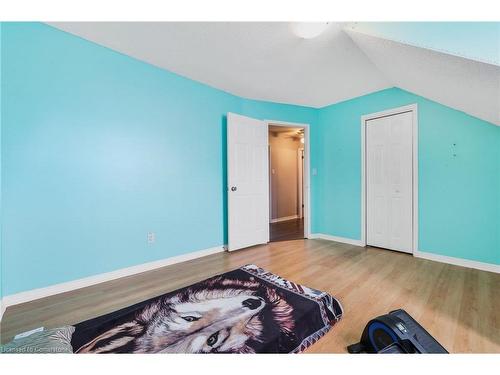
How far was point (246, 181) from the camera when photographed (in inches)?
139

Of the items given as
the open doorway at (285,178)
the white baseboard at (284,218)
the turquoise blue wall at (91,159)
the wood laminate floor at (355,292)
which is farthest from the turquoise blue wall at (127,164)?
the white baseboard at (284,218)

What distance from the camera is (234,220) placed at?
334cm

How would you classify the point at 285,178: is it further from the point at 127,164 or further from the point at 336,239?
the point at 127,164

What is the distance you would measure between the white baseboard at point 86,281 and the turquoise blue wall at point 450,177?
112 inches

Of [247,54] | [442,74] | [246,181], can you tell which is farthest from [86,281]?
[442,74]

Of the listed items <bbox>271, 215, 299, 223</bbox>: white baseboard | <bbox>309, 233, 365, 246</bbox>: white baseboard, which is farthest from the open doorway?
<bbox>309, 233, 365, 246</bbox>: white baseboard

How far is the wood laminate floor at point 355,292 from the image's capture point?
5.06 feet

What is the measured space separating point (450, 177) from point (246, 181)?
2.71m

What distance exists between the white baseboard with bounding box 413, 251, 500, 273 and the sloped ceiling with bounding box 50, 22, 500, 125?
5.30ft

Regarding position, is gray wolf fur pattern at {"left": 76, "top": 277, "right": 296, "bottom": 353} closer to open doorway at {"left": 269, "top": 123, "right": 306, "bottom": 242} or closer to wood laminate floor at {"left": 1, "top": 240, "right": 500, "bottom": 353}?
wood laminate floor at {"left": 1, "top": 240, "right": 500, "bottom": 353}

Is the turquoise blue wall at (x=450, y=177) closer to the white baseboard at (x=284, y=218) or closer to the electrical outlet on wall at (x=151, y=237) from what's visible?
the white baseboard at (x=284, y=218)

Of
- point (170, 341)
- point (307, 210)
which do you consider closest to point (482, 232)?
point (307, 210)
